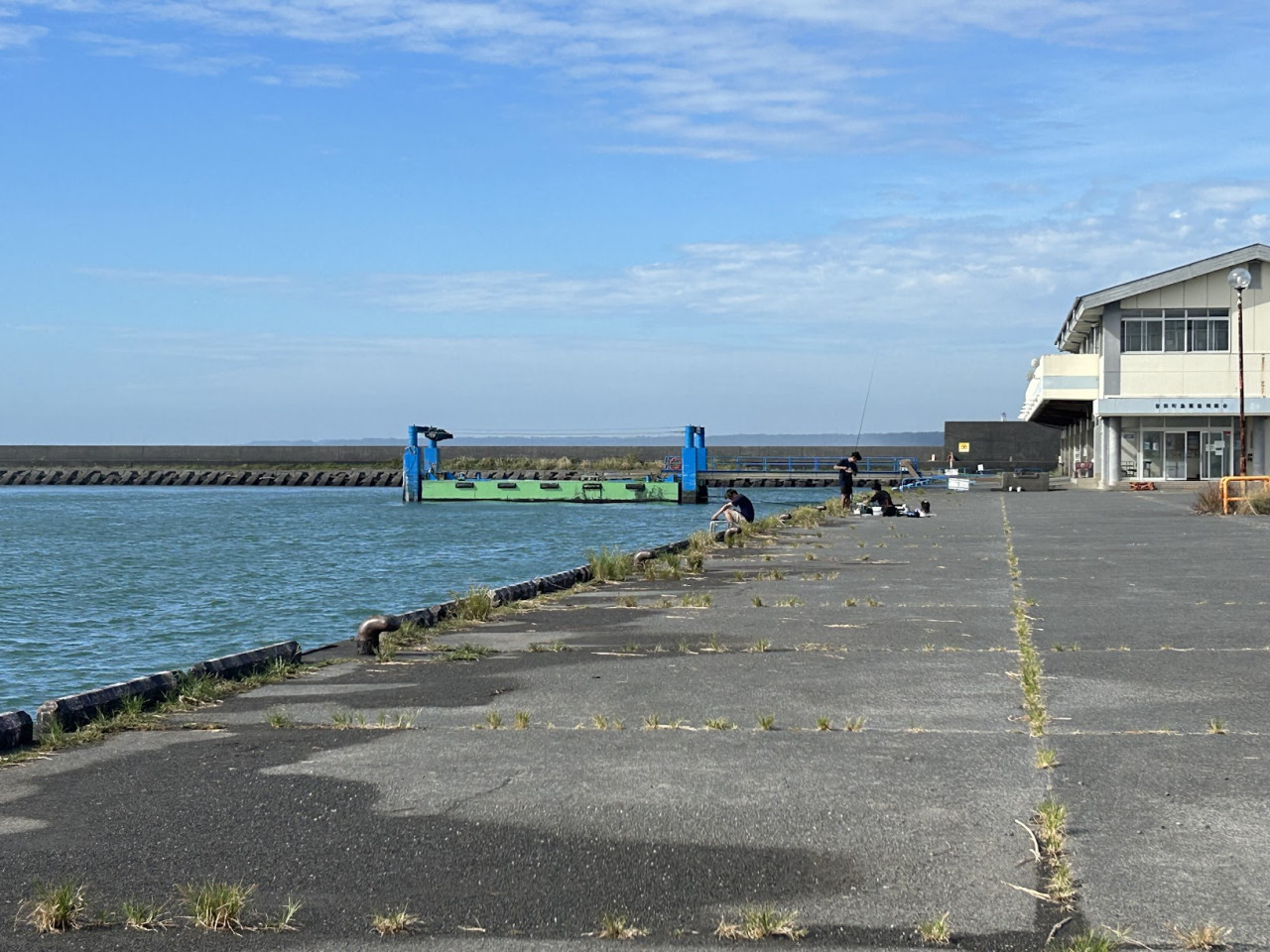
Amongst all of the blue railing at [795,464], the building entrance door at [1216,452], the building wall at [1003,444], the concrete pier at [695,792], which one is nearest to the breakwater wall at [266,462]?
the blue railing at [795,464]

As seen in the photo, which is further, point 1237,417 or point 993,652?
point 1237,417

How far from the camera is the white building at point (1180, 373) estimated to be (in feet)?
160

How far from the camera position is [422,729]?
28.0 feet

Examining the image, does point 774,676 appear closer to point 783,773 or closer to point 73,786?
point 783,773

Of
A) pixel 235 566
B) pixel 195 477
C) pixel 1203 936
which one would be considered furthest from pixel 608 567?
pixel 195 477

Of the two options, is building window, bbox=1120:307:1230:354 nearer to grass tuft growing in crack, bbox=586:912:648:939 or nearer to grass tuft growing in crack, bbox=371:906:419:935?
grass tuft growing in crack, bbox=586:912:648:939

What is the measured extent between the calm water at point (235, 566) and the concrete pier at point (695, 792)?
23.4ft

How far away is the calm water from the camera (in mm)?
19672

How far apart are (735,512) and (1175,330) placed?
2812 cm

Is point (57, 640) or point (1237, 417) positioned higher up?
point (1237, 417)

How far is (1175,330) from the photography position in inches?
1956

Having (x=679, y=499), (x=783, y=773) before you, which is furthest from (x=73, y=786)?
(x=679, y=499)

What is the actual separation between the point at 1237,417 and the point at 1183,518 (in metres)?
21.4

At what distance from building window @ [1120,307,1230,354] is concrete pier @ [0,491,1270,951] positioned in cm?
3958
